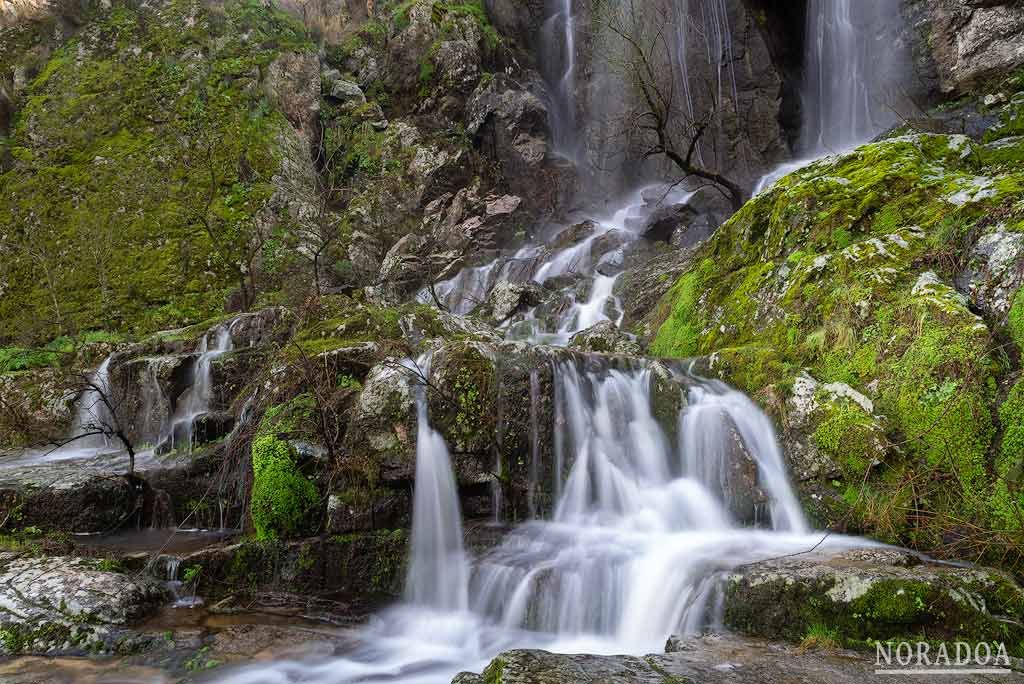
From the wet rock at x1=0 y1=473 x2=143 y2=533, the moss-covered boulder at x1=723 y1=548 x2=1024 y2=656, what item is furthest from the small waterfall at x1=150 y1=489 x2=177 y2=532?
the moss-covered boulder at x1=723 y1=548 x2=1024 y2=656

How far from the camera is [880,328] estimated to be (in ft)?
19.1

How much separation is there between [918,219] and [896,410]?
285 centimetres

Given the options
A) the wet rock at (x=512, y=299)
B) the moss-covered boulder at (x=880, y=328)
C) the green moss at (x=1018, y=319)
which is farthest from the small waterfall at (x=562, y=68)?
the green moss at (x=1018, y=319)

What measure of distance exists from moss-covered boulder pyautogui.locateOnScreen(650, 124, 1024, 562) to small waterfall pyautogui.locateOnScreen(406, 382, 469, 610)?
340 cm

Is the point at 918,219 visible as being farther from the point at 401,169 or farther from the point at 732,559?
the point at 401,169

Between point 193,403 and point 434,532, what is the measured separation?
216 inches

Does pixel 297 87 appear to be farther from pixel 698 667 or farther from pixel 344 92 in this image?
pixel 698 667

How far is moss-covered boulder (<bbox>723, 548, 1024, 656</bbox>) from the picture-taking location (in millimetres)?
3291

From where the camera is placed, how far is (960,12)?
14383mm

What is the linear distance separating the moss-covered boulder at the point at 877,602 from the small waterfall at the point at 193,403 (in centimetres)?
744

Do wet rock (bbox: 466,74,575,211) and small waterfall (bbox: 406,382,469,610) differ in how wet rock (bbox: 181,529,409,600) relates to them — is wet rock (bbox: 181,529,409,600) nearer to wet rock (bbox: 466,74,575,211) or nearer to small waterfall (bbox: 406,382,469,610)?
small waterfall (bbox: 406,382,469,610)

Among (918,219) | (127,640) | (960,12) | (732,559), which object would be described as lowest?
(127,640)

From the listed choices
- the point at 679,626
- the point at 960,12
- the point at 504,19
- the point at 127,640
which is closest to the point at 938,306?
the point at 679,626

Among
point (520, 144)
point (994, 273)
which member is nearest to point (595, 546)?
point (994, 273)
